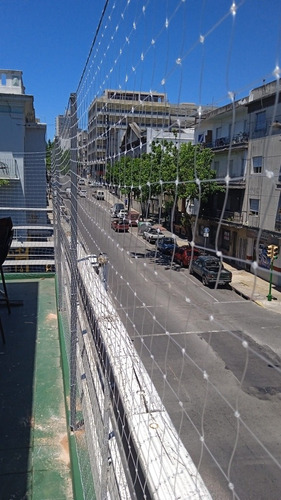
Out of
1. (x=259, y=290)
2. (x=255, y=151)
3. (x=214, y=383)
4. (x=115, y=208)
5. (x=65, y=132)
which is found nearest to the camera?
(x=255, y=151)

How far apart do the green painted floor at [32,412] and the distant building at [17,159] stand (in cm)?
→ 507

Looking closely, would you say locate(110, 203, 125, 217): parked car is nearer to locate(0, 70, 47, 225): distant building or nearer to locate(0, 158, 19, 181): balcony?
locate(0, 70, 47, 225): distant building

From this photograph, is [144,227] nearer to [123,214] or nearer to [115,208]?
[123,214]

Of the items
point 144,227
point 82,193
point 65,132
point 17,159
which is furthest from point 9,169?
point 144,227

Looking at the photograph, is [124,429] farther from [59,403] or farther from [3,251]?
[3,251]

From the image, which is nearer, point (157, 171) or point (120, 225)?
point (157, 171)

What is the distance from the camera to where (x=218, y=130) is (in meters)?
1.69

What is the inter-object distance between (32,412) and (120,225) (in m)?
1.28

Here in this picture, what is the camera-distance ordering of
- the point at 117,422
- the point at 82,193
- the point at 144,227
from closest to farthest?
the point at 117,422 < the point at 144,227 < the point at 82,193

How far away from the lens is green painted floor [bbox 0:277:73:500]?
6.59ft

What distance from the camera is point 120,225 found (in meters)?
2.39

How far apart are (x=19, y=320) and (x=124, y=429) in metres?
2.84

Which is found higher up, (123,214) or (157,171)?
(157,171)

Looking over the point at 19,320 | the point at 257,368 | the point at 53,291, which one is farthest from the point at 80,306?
the point at 257,368
